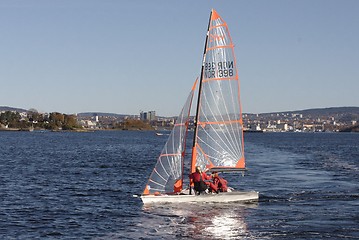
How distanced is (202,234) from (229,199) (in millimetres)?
7926

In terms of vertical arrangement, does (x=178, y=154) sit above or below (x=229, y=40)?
below

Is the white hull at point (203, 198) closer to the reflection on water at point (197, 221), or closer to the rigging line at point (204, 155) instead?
the reflection on water at point (197, 221)

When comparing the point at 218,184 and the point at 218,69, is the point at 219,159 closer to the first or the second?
the point at 218,184

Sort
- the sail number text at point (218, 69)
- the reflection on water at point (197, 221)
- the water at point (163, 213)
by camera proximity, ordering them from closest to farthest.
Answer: the reflection on water at point (197, 221) → the water at point (163, 213) → the sail number text at point (218, 69)

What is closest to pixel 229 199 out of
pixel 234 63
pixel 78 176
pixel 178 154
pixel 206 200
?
pixel 206 200

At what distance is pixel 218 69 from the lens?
3397 cm

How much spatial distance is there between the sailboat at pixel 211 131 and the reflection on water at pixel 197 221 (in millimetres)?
847

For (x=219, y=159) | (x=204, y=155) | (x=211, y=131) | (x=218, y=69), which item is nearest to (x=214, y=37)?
(x=218, y=69)

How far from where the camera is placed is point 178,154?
34188 millimetres

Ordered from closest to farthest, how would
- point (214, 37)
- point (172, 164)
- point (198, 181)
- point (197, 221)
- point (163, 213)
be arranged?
point (197, 221) → point (163, 213) → point (198, 181) → point (214, 37) → point (172, 164)

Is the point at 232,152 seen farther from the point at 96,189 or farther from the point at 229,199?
the point at 96,189

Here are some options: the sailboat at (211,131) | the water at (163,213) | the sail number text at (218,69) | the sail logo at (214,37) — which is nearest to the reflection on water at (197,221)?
the water at (163,213)

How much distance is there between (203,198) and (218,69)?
7220mm

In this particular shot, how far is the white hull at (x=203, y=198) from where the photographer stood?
32.5m
